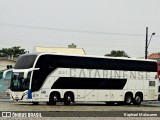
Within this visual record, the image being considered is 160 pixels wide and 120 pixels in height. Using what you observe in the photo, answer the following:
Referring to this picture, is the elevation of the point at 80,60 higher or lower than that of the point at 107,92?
higher

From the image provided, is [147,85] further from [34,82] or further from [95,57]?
[34,82]

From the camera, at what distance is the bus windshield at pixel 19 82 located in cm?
3158

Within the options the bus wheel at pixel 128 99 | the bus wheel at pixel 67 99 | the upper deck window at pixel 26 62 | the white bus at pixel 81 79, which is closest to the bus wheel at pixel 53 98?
the white bus at pixel 81 79

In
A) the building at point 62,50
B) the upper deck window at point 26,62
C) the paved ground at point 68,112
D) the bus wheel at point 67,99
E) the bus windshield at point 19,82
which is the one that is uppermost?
the building at point 62,50

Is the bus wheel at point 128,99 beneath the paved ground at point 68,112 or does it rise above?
above

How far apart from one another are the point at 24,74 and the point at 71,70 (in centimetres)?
346

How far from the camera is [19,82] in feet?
106

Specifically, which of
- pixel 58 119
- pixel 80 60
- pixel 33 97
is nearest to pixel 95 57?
pixel 80 60

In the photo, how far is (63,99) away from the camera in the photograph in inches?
1296

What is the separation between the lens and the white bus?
31.5m

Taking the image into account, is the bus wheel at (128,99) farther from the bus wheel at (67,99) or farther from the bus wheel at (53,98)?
the bus wheel at (53,98)

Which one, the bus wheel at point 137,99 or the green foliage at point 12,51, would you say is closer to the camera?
the bus wheel at point 137,99

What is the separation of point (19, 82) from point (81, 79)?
4.52m

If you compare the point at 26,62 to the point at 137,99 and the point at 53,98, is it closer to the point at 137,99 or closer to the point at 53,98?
the point at 53,98
